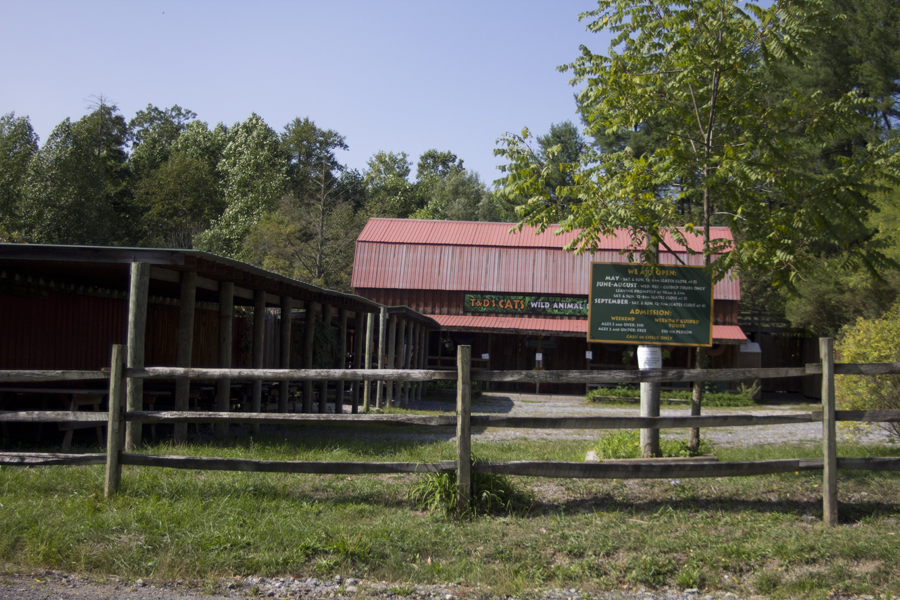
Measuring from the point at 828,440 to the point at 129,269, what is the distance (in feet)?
29.5

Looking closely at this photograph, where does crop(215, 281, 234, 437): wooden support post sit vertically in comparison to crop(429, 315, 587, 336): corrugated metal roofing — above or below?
below

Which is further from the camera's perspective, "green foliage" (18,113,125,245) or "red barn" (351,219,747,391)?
"green foliage" (18,113,125,245)

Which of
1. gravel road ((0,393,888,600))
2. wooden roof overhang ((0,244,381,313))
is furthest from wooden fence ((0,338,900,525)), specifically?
wooden roof overhang ((0,244,381,313))

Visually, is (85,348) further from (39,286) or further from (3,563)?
(3,563)

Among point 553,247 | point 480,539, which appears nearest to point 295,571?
point 480,539

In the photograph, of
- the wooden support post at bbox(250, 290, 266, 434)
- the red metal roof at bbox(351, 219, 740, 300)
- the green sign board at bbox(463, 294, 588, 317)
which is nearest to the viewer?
the wooden support post at bbox(250, 290, 266, 434)

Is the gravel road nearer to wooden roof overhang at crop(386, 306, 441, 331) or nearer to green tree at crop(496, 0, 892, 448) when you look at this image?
green tree at crop(496, 0, 892, 448)

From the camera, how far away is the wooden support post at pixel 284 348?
1282cm

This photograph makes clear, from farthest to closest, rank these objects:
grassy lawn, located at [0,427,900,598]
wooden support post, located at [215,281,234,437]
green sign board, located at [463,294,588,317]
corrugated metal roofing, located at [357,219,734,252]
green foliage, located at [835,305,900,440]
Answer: corrugated metal roofing, located at [357,219,734,252] → green sign board, located at [463,294,588,317] → wooden support post, located at [215,281,234,437] → green foliage, located at [835,305,900,440] → grassy lawn, located at [0,427,900,598]

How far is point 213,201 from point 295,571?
50.2m

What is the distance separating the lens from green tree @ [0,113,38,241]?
38.5 meters

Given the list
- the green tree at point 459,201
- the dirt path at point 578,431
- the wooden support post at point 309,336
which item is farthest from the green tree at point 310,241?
the wooden support post at point 309,336

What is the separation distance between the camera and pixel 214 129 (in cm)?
5859

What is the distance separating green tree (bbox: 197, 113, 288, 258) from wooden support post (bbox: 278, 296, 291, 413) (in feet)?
100
